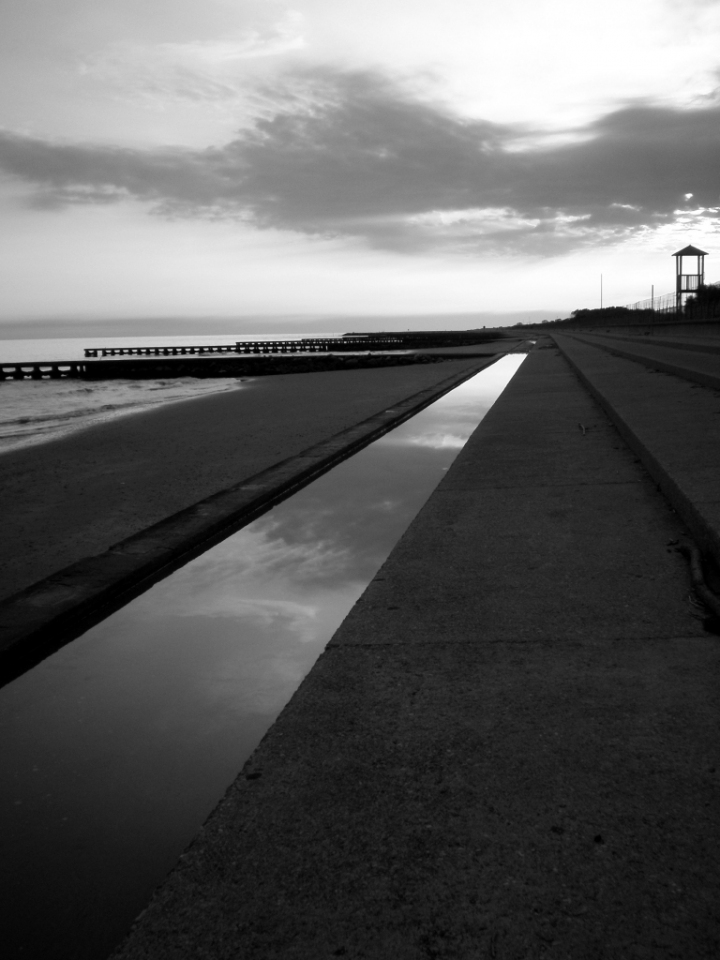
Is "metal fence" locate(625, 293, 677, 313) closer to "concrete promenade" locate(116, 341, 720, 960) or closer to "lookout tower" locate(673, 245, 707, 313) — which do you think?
"lookout tower" locate(673, 245, 707, 313)

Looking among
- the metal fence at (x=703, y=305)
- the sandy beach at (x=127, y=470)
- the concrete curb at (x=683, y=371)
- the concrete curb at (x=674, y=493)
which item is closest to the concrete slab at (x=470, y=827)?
the concrete curb at (x=674, y=493)

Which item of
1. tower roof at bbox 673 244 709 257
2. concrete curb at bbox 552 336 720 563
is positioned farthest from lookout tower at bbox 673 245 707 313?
concrete curb at bbox 552 336 720 563

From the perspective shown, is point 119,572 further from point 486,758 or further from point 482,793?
point 482,793

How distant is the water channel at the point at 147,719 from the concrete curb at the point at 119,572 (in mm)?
113

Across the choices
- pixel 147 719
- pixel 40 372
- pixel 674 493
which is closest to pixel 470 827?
pixel 147 719

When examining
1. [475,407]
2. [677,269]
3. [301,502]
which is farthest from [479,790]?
[677,269]

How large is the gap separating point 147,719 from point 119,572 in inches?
67.2

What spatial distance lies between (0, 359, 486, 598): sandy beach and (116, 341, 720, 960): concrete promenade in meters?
2.51

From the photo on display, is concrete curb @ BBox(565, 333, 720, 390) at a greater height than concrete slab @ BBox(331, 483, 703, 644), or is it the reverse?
concrete curb @ BBox(565, 333, 720, 390)

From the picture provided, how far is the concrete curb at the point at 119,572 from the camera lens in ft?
11.1

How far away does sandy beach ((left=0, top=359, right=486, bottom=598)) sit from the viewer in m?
5.19

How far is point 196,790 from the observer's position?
7.26 feet

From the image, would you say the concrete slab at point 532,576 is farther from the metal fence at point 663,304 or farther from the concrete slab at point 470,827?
the metal fence at point 663,304

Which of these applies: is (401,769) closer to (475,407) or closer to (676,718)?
(676,718)
